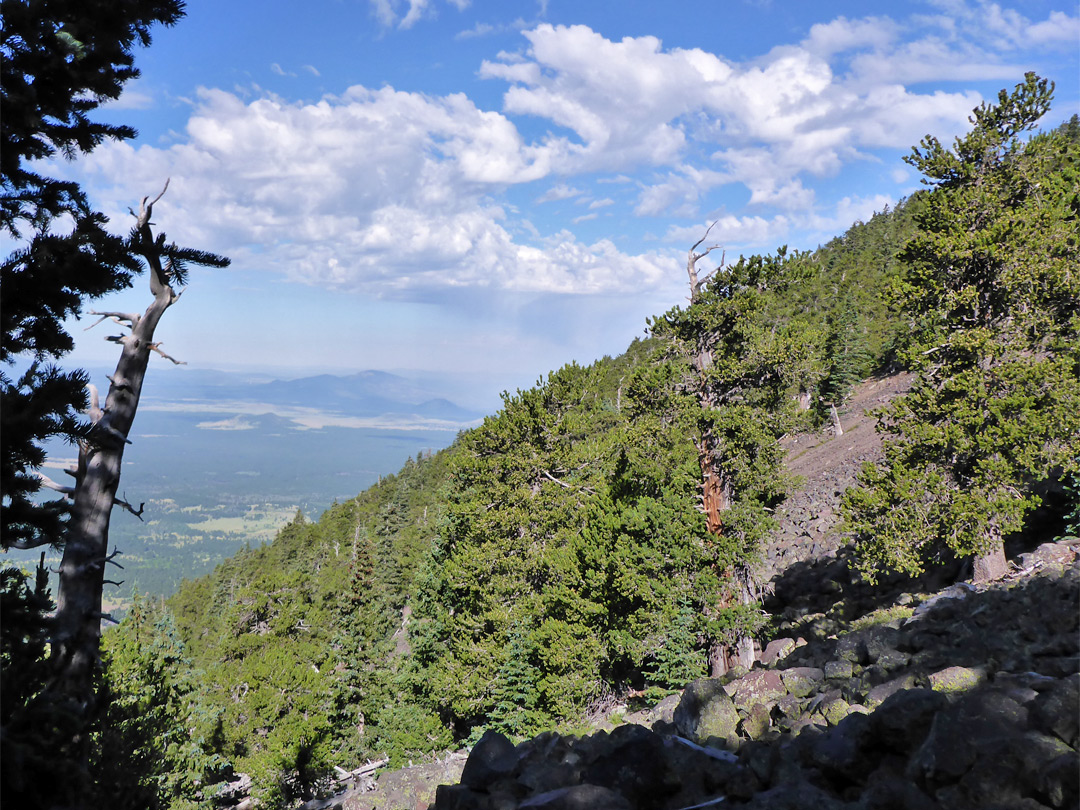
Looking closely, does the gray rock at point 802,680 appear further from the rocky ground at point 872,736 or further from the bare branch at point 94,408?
the bare branch at point 94,408

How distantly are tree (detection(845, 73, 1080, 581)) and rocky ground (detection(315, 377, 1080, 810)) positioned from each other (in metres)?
1.85

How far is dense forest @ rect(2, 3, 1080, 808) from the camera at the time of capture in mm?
12547

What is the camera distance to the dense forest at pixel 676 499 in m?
13.0

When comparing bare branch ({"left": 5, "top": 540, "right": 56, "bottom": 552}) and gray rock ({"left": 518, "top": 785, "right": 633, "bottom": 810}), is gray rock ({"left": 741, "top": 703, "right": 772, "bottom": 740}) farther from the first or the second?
bare branch ({"left": 5, "top": 540, "right": 56, "bottom": 552})

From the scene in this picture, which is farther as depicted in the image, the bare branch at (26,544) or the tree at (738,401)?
the tree at (738,401)

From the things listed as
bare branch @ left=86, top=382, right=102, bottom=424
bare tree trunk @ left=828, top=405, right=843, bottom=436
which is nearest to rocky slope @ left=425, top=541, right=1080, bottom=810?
bare branch @ left=86, top=382, right=102, bottom=424

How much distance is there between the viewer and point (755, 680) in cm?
912

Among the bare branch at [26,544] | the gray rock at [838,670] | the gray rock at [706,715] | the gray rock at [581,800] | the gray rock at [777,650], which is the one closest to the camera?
the gray rock at [581,800]

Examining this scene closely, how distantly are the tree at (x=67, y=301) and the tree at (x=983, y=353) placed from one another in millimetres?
14884

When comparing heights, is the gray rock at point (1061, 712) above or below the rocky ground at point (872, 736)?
above

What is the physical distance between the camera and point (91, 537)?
5.71 meters

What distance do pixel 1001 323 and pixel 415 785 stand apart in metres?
19.2

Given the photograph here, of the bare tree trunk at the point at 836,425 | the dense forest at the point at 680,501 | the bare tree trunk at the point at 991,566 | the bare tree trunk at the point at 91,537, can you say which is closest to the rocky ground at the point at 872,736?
the bare tree trunk at the point at 991,566

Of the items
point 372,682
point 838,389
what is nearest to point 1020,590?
point 372,682
